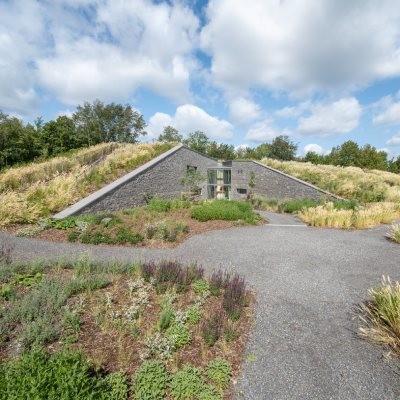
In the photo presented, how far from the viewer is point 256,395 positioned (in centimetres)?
279

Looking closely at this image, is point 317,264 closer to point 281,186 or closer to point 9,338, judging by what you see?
point 9,338

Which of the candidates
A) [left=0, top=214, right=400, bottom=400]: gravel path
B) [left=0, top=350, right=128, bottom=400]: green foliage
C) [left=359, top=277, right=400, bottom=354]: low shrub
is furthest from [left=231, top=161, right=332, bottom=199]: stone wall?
[left=0, top=350, right=128, bottom=400]: green foliage

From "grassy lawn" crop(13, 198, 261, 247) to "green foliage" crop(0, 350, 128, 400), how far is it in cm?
534

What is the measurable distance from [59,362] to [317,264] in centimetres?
574

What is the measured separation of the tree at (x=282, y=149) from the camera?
45.2 meters

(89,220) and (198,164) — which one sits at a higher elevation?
(198,164)

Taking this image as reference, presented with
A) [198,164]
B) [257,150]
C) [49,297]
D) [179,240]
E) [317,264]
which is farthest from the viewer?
[257,150]

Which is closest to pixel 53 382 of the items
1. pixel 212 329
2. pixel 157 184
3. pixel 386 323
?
pixel 212 329

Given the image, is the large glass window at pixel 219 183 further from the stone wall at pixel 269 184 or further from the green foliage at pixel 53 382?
the green foliage at pixel 53 382

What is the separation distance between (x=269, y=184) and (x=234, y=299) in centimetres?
1960

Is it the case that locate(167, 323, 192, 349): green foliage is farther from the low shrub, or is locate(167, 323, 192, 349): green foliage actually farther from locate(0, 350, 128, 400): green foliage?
the low shrub

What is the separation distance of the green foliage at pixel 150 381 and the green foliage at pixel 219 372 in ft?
1.61

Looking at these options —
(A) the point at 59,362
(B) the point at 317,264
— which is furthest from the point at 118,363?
(B) the point at 317,264

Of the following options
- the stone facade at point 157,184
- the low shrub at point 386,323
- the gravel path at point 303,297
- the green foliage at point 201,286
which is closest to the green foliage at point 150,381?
the gravel path at point 303,297
